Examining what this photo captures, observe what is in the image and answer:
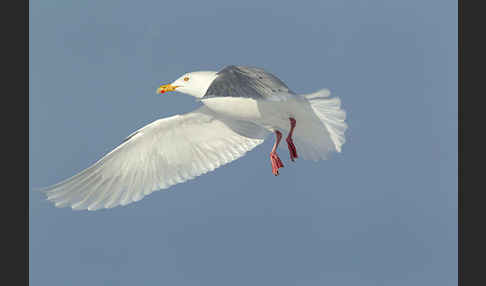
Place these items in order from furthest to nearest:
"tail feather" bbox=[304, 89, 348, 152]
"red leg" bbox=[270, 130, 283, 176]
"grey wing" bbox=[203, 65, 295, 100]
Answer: "red leg" bbox=[270, 130, 283, 176] → "tail feather" bbox=[304, 89, 348, 152] → "grey wing" bbox=[203, 65, 295, 100]

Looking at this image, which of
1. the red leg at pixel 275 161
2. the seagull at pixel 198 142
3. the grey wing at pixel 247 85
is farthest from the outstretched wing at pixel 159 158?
the grey wing at pixel 247 85

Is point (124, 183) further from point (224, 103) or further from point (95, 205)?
point (224, 103)

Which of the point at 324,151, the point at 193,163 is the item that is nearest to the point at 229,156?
the point at 193,163

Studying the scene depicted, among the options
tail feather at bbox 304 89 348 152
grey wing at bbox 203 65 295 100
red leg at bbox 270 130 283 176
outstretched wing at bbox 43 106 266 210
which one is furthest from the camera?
outstretched wing at bbox 43 106 266 210

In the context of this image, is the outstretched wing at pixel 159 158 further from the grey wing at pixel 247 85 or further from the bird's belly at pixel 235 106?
the grey wing at pixel 247 85

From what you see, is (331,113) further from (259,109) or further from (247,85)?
(247,85)

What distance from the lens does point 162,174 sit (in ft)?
20.0

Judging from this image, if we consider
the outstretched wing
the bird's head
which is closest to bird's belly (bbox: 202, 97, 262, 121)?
the bird's head

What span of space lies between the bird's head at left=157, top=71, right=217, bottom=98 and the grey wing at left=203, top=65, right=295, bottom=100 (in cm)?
77

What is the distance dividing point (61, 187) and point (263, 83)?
2126mm

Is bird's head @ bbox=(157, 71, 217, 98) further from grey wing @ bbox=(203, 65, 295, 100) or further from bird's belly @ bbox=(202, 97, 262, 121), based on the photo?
grey wing @ bbox=(203, 65, 295, 100)

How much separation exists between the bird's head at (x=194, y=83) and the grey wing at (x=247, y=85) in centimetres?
77

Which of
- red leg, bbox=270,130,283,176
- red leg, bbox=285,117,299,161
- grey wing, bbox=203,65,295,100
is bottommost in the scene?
red leg, bbox=270,130,283,176

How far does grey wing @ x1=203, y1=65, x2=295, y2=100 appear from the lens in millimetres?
4281
